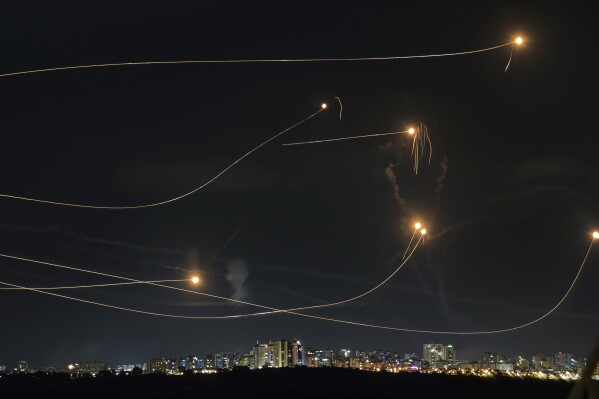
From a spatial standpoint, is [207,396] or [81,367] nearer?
[207,396]

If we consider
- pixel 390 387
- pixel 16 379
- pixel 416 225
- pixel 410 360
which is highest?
pixel 410 360

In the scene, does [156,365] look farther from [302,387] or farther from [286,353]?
[302,387]

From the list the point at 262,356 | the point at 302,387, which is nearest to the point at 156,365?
the point at 262,356

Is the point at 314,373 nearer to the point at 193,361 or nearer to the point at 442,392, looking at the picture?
the point at 442,392

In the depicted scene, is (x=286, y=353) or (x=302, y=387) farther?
(x=286, y=353)

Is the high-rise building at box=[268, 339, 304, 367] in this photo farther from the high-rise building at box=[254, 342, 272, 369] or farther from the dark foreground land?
the dark foreground land

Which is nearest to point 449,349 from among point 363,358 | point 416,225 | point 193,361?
point 363,358

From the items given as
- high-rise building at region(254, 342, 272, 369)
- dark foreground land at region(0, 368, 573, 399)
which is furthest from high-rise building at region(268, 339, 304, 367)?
dark foreground land at region(0, 368, 573, 399)
